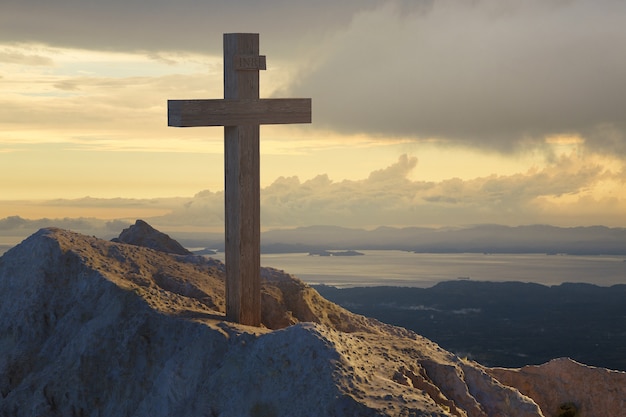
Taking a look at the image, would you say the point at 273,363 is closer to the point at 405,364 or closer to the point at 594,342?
the point at 405,364

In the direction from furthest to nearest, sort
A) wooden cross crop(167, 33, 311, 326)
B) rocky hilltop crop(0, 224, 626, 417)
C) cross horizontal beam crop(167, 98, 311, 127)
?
wooden cross crop(167, 33, 311, 326) < cross horizontal beam crop(167, 98, 311, 127) < rocky hilltop crop(0, 224, 626, 417)

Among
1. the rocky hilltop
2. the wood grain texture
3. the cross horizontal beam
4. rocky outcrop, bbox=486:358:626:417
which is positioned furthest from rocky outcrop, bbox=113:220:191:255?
rocky outcrop, bbox=486:358:626:417

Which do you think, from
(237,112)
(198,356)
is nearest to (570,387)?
(198,356)

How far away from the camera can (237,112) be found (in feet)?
56.3

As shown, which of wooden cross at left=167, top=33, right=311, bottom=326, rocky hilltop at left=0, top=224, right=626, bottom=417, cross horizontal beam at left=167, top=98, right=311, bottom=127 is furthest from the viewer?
wooden cross at left=167, top=33, right=311, bottom=326

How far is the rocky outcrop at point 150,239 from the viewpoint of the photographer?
70.5 ft

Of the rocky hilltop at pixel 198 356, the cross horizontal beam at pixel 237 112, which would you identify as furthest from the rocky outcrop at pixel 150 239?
the cross horizontal beam at pixel 237 112

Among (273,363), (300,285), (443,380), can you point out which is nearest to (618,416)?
(443,380)

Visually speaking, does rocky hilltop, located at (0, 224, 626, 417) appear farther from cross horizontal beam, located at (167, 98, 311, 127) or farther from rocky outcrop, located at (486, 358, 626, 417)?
cross horizontal beam, located at (167, 98, 311, 127)

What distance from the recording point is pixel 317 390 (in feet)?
46.3

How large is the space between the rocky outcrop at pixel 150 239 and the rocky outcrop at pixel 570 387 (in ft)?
24.1

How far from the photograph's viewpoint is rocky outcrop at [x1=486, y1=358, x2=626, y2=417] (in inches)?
751

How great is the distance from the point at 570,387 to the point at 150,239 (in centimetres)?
943

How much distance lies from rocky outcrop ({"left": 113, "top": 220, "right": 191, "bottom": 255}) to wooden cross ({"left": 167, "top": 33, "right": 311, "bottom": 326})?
14.1ft
